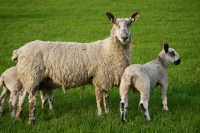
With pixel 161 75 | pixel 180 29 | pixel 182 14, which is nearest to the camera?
pixel 161 75

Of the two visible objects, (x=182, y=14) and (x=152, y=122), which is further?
(x=182, y=14)

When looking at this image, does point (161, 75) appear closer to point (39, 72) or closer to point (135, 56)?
point (39, 72)

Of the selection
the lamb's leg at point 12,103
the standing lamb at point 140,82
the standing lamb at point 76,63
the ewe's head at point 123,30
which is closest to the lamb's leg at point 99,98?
the standing lamb at point 76,63

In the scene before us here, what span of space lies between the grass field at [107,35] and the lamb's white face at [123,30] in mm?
1768

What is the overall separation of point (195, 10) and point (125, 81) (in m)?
23.9

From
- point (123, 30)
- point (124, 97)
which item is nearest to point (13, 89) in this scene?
point (124, 97)

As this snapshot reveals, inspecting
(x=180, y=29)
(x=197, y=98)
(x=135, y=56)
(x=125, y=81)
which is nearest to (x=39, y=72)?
(x=125, y=81)

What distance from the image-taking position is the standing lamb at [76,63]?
7191 mm

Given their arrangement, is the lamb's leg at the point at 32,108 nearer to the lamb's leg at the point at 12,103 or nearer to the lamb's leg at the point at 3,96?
the lamb's leg at the point at 12,103

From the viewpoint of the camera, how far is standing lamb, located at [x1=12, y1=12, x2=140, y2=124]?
283 inches

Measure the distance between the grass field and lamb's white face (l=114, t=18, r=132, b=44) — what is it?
177cm

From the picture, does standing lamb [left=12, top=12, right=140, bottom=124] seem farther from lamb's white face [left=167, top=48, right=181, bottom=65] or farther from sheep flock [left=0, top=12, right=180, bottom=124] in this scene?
lamb's white face [left=167, top=48, right=181, bottom=65]

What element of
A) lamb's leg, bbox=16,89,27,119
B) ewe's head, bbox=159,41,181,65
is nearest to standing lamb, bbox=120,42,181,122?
ewe's head, bbox=159,41,181,65

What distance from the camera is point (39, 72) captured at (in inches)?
284
